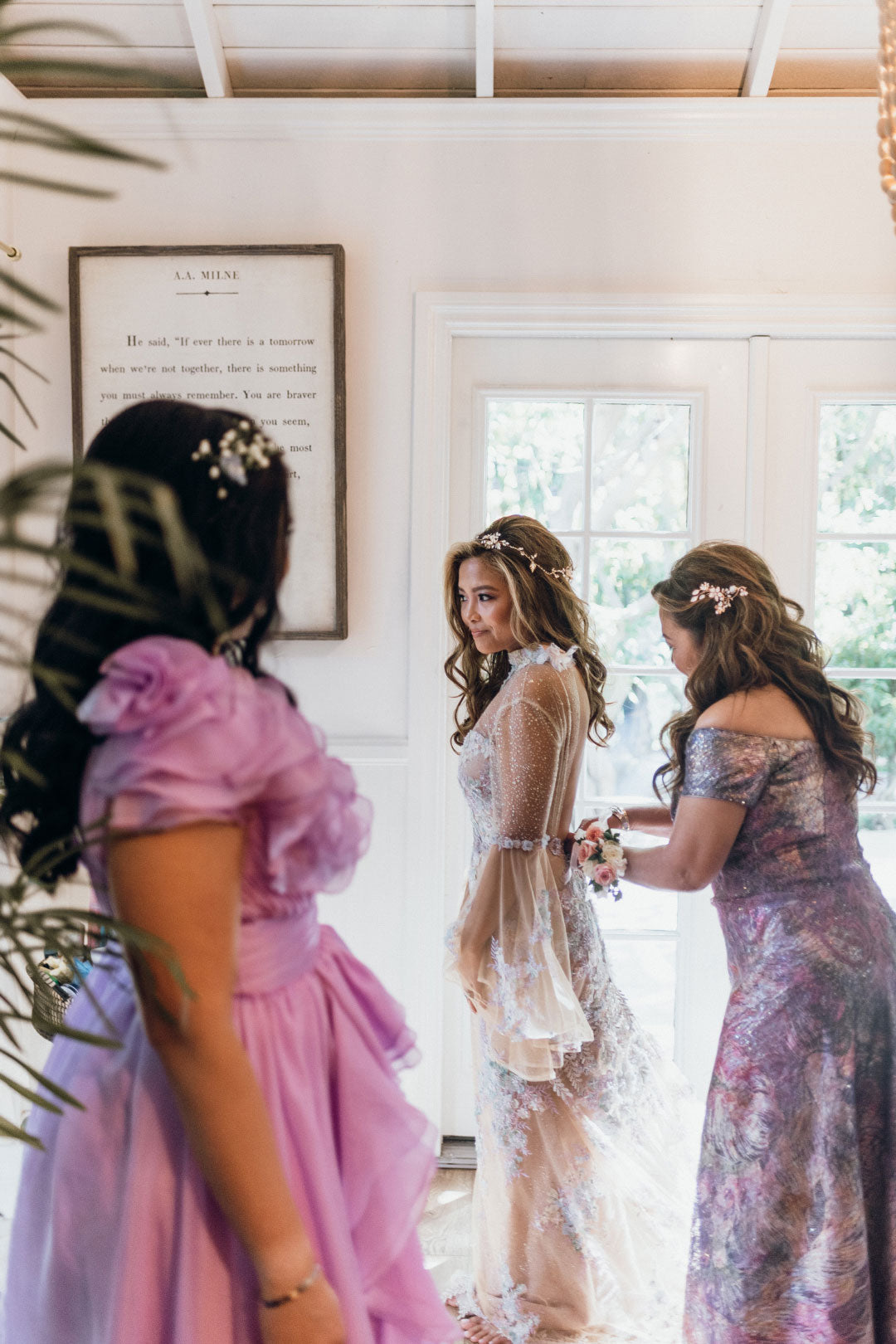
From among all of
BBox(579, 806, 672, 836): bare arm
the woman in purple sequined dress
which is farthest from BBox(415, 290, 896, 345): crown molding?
BBox(579, 806, 672, 836): bare arm

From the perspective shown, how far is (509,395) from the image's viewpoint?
266 cm

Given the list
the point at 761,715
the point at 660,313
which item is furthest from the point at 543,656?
the point at 660,313

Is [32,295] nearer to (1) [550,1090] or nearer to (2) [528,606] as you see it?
(2) [528,606]

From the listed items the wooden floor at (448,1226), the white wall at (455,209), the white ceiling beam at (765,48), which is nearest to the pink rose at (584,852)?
the white wall at (455,209)

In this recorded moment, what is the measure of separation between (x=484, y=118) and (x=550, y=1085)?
2.25 m

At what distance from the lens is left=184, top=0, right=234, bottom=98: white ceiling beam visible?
7.57 ft

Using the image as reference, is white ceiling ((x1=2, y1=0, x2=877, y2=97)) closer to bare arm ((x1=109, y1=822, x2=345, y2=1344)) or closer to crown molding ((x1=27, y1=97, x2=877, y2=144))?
crown molding ((x1=27, y1=97, x2=877, y2=144))

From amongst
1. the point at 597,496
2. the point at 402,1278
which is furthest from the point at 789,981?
the point at 597,496

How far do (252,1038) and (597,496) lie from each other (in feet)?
6.58

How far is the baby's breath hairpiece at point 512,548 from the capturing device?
2195mm

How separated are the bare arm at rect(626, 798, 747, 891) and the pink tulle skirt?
837 mm

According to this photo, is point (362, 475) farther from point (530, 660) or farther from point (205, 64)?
point (205, 64)

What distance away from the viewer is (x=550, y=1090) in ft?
6.55

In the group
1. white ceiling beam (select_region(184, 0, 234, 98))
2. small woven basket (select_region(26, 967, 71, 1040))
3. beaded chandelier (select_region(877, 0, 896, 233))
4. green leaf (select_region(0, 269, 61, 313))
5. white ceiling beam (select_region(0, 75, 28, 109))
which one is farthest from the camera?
white ceiling beam (select_region(0, 75, 28, 109))
